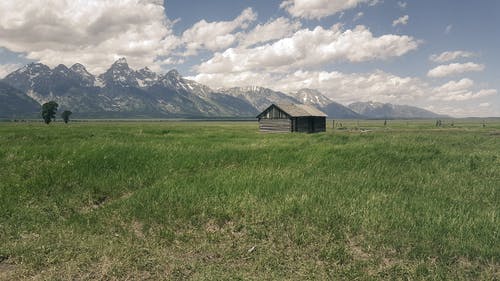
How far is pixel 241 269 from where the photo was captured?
5.39m

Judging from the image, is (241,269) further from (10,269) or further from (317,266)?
(10,269)

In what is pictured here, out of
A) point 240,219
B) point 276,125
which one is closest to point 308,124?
point 276,125

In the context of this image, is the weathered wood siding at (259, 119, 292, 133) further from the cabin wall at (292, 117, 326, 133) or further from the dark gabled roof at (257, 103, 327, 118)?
the dark gabled roof at (257, 103, 327, 118)

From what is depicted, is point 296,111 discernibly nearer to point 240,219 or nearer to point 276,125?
point 276,125

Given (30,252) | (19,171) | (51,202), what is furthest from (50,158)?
(30,252)

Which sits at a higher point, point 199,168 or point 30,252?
point 199,168

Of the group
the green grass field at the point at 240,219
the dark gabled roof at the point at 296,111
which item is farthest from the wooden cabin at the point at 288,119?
the green grass field at the point at 240,219

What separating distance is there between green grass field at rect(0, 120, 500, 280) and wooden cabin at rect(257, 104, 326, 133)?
43.7 meters

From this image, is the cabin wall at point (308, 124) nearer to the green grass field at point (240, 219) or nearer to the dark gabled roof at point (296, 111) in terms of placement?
the dark gabled roof at point (296, 111)

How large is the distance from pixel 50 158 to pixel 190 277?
9.42 metres

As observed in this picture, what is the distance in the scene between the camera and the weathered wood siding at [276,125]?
56.0m

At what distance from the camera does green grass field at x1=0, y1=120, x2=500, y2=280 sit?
543cm

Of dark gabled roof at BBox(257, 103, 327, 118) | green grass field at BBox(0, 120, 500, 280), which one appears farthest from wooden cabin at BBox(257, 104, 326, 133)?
green grass field at BBox(0, 120, 500, 280)

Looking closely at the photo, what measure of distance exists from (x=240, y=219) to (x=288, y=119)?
1957 inches
